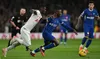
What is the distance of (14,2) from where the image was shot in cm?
4178

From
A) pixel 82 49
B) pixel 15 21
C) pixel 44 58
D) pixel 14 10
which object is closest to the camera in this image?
pixel 44 58

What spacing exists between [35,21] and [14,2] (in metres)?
26.1

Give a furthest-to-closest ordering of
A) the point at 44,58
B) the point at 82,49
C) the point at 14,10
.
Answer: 1. the point at 14,10
2. the point at 82,49
3. the point at 44,58

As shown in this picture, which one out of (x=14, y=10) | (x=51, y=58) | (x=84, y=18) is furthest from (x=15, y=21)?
(x=14, y=10)

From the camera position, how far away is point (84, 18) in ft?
60.6

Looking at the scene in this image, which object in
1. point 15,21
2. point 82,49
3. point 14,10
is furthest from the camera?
point 14,10

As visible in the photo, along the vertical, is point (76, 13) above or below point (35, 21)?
below

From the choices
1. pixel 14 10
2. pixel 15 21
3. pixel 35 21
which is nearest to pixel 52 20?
pixel 35 21

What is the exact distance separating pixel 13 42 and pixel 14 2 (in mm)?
25648

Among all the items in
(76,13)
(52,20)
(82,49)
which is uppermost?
(52,20)

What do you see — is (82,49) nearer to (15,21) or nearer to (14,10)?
(15,21)

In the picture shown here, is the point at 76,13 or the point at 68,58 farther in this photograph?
the point at 76,13

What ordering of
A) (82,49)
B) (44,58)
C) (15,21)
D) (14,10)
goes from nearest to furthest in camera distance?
1. (44,58)
2. (82,49)
3. (15,21)
4. (14,10)

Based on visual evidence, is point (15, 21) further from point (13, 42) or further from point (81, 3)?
point (81, 3)
